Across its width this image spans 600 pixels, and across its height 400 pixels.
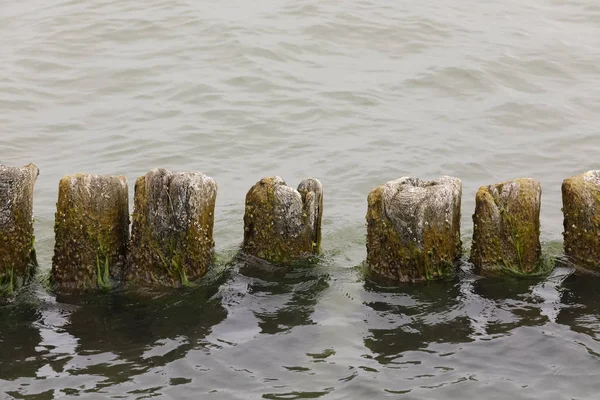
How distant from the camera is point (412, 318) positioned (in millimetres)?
7480

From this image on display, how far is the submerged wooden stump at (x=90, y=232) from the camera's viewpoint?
7535mm

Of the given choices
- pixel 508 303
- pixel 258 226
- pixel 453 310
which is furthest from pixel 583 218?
pixel 258 226

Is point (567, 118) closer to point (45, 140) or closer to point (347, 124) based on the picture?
point (347, 124)

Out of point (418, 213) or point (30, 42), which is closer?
point (418, 213)

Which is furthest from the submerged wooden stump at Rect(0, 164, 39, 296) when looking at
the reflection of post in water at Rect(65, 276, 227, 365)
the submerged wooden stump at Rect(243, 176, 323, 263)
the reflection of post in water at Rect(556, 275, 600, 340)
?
the reflection of post in water at Rect(556, 275, 600, 340)

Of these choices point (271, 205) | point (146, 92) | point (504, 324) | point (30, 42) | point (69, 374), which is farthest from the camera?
point (30, 42)

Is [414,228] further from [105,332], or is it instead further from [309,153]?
[309,153]

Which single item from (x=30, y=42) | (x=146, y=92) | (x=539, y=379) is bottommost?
(x=539, y=379)

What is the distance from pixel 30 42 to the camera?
60.1 ft

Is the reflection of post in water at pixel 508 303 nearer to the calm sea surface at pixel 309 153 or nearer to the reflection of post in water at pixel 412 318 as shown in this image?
the calm sea surface at pixel 309 153

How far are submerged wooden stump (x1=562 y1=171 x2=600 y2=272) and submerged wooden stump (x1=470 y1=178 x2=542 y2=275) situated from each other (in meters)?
0.29

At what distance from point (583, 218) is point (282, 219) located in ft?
9.46

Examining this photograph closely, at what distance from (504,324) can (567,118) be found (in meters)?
8.16

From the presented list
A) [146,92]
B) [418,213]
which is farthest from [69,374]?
[146,92]
